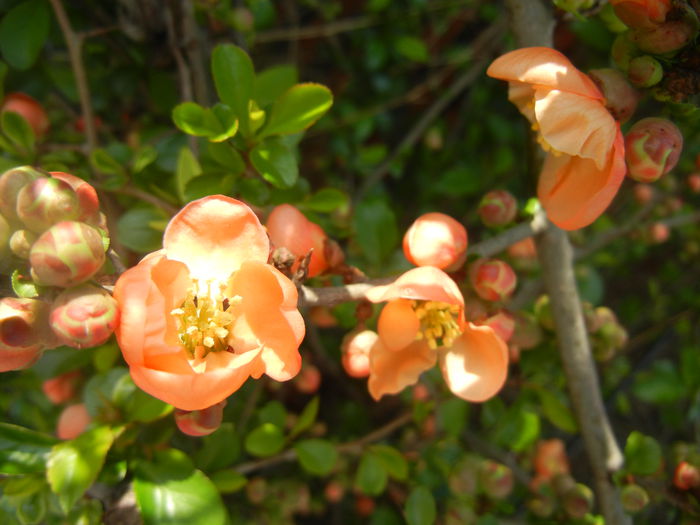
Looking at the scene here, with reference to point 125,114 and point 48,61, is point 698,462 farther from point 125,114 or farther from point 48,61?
point 48,61

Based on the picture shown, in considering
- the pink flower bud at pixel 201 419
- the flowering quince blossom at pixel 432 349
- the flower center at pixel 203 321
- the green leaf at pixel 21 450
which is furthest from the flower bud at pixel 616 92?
the green leaf at pixel 21 450

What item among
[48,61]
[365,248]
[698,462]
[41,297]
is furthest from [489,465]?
[48,61]

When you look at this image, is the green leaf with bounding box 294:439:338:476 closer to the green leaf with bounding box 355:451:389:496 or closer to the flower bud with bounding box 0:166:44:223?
the green leaf with bounding box 355:451:389:496

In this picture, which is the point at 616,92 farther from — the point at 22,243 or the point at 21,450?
the point at 21,450

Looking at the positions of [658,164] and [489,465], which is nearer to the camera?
[658,164]

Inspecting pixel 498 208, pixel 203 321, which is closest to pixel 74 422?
pixel 203 321

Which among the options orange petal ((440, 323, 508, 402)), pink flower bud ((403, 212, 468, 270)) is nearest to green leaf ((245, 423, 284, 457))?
orange petal ((440, 323, 508, 402))

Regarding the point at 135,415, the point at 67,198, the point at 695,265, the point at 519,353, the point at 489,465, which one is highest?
the point at 67,198
